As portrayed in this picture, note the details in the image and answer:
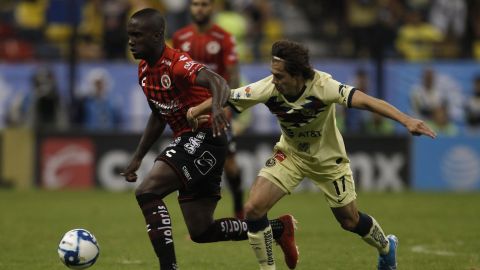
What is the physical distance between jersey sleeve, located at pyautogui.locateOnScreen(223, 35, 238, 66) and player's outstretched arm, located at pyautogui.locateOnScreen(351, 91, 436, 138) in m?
4.85

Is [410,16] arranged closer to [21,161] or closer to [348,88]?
[21,161]

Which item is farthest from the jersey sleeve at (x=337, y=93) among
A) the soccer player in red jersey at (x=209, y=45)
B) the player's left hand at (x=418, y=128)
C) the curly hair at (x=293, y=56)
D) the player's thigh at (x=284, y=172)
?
the soccer player in red jersey at (x=209, y=45)

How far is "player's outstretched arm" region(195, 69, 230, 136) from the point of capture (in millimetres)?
7500

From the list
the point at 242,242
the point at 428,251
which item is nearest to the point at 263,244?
the point at 428,251

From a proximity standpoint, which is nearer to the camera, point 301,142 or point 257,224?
point 257,224

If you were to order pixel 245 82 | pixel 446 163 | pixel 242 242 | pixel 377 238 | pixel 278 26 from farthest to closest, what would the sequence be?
pixel 278 26, pixel 245 82, pixel 446 163, pixel 242 242, pixel 377 238

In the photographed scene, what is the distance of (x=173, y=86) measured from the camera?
8.43 m

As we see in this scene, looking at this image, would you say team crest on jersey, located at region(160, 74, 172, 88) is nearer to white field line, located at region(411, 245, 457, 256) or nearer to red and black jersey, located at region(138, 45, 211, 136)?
red and black jersey, located at region(138, 45, 211, 136)

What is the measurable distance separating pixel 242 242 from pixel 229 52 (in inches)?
94.2

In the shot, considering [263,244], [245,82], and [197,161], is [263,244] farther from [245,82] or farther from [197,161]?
[245,82]

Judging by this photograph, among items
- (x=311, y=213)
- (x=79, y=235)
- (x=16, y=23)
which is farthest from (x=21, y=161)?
(x=79, y=235)

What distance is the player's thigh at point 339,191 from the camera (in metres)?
8.53

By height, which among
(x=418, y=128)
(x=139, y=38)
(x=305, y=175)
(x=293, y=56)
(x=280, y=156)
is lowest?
(x=305, y=175)

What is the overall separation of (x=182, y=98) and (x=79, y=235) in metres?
1.39
